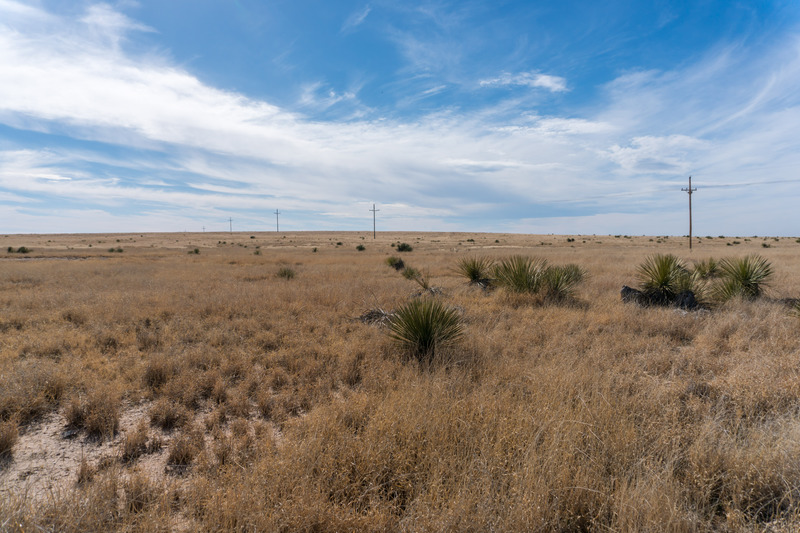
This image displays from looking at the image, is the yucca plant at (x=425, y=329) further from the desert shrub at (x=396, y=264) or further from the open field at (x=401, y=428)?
the desert shrub at (x=396, y=264)

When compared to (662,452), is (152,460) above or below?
below

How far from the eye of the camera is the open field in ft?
8.46

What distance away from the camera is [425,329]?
618 centimetres

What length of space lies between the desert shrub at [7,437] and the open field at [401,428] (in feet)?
0.06

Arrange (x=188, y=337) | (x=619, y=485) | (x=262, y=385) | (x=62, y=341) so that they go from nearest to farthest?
(x=619, y=485), (x=262, y=385), (x=62, y=341), (x=188, y=337)

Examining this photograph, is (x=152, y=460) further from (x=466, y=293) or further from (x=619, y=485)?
(x=466, y=293)

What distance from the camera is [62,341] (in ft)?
21.4

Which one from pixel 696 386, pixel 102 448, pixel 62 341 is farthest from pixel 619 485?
pixel 62 341

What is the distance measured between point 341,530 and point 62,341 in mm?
6859

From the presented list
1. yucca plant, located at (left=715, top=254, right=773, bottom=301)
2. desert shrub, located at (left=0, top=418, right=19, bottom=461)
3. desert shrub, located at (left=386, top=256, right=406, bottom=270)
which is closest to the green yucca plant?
yucca plant, located at (left=715, top=254, right=773, bottom=301)

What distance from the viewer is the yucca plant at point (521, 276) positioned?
10547mm

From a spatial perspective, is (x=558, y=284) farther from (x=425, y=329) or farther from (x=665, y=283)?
(x=425, y=329)

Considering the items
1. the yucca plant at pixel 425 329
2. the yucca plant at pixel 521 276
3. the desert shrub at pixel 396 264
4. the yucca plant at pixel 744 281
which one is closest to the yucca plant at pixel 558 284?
the yucca plant at pixel 521 276

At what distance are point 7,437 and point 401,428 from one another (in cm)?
383
